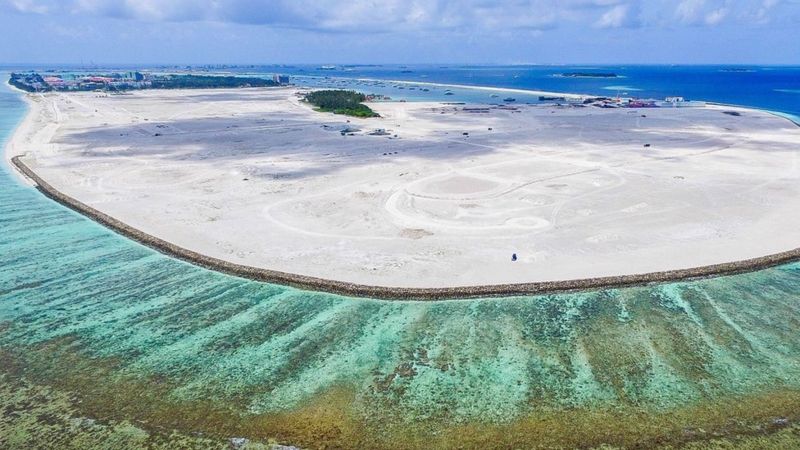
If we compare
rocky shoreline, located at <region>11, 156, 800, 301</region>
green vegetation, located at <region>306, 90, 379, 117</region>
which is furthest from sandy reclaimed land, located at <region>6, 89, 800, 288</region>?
green vegetation, located at <region>306, 90, 379, 117</region>

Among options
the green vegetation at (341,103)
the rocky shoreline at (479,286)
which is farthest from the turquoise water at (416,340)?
the green vegetation at (341,103)

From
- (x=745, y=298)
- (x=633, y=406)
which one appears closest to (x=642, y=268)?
(x=745, y=298)

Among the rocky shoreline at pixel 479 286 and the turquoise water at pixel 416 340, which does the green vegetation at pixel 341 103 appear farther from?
the turquoise water at pixel 416 340

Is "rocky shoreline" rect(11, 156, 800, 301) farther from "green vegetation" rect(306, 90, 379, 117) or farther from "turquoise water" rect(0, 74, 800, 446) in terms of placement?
"green vegetation" rect(306, 90, 379, 117)

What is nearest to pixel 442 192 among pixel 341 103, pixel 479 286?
pixel 479 286

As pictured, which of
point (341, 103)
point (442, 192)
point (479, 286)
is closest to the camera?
point (479, 286)

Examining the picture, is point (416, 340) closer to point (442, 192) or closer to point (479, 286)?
point (479, 286)
